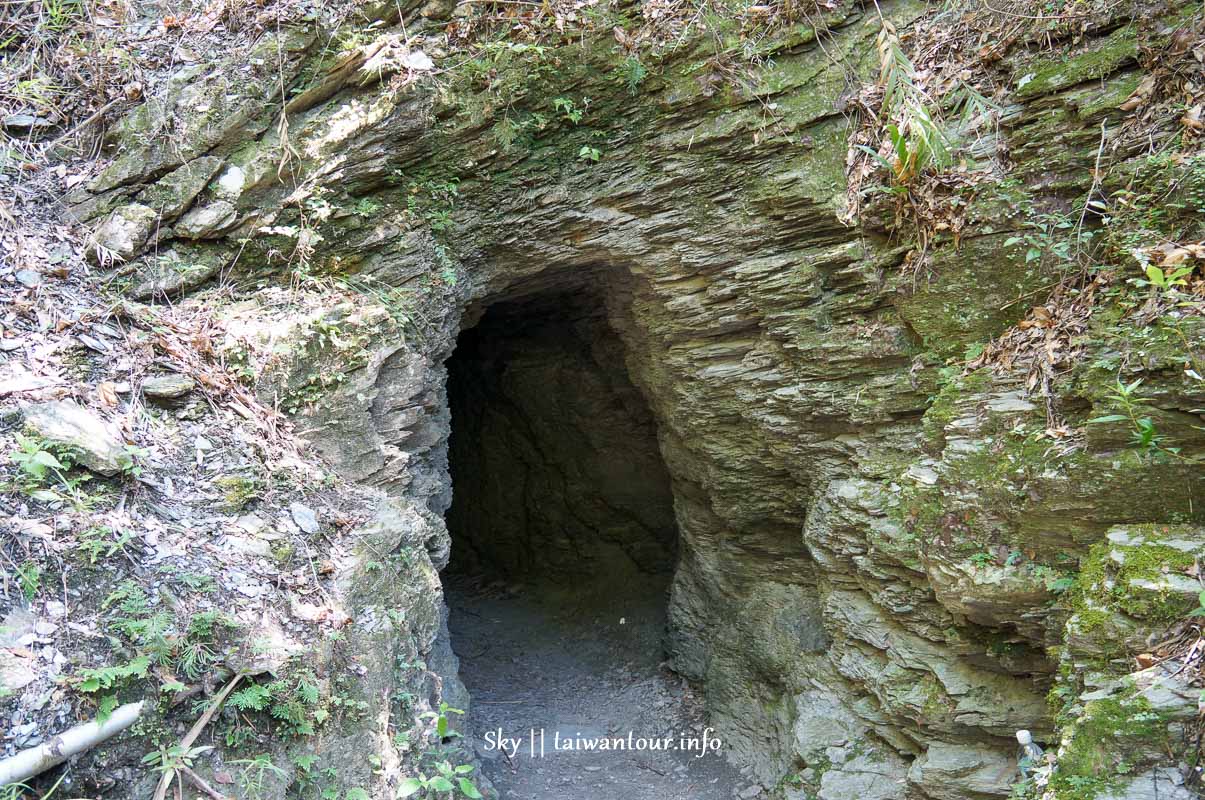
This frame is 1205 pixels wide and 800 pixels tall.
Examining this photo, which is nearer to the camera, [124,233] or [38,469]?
[38,469]

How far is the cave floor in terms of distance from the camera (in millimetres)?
5414

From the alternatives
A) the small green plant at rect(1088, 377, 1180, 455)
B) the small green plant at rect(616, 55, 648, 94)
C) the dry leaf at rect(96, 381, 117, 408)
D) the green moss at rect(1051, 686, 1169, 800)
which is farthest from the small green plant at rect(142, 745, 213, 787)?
the small green plant at rect(616, 55, 648, 94)

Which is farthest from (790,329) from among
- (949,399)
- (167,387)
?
(167,387)

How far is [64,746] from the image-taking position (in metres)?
2.41

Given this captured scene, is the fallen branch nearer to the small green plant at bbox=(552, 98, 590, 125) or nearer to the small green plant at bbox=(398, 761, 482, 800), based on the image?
the small green plant at bbox=(398, 761, 482, 800)

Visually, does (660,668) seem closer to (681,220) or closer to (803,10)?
(681,220)

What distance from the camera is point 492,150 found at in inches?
183

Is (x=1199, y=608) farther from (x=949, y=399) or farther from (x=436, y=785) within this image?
(x=436, y=785)

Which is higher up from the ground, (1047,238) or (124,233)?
(124,233)

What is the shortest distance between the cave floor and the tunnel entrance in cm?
2

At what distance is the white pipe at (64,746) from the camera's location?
2293 mm

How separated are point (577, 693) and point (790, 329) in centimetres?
405

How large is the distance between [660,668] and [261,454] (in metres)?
4.52

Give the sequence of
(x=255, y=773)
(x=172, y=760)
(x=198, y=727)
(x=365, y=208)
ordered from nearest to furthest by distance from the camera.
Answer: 1. (x=172, y=760)
2. (x=198, y=727)
3. (x=255, y=773)
4. (x=365, y=208)
